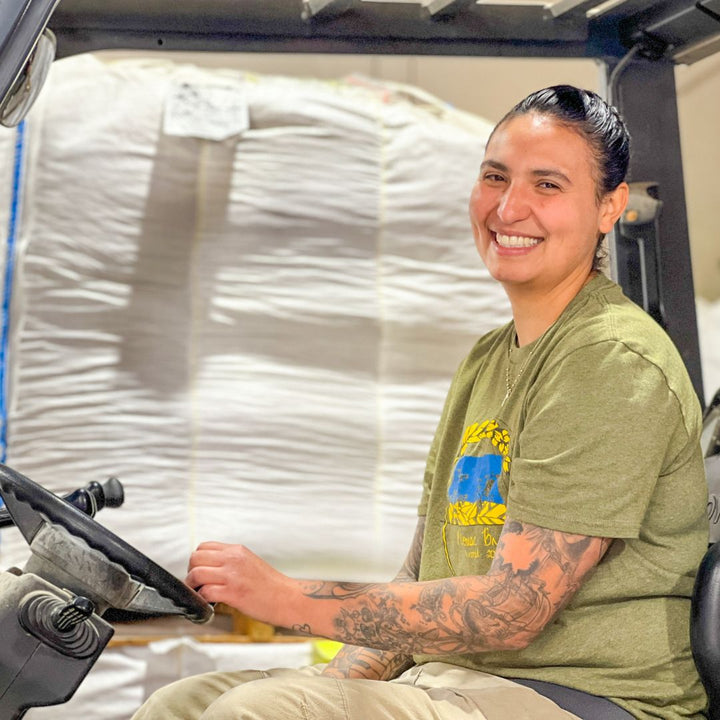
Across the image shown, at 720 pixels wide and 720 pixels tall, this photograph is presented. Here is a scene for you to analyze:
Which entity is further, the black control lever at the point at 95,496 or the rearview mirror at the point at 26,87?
the black control lever at the point at 95,496

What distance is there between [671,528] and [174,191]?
97.6 inches

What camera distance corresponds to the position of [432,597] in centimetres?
172

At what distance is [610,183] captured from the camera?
196cm

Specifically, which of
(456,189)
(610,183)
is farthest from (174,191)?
(610,183)

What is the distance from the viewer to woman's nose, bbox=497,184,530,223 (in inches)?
75.4

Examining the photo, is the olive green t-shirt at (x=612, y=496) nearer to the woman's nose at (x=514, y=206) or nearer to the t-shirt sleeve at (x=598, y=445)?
the t-shirt sleeve at (x=598, y=445)

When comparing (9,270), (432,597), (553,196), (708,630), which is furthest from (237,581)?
(9,270)

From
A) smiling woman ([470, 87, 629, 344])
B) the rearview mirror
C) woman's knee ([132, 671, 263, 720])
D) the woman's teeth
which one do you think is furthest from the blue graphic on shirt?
the rearview mirror

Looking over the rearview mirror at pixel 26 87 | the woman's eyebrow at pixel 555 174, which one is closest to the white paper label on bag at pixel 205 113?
the rearview mirror at pixel 26 87

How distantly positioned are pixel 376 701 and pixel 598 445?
0.50 m

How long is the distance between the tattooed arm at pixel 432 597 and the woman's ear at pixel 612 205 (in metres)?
0.58

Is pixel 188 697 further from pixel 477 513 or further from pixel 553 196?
pixel 553 196

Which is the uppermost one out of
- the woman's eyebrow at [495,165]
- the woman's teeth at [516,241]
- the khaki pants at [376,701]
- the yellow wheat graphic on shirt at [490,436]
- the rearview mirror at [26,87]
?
the rearview mirror at [26,87]

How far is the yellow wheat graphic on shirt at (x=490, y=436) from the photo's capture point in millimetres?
1877
